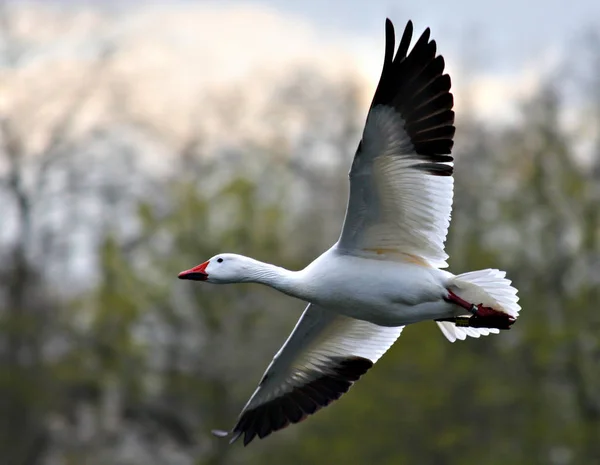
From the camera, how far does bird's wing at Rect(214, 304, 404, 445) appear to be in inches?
431

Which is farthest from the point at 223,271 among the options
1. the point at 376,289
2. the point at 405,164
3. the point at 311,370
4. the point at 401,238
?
the point at 405,164

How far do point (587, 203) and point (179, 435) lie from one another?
13252 millimetres

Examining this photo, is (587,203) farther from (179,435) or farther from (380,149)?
(380,149)

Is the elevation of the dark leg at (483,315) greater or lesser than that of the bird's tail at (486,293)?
lesser

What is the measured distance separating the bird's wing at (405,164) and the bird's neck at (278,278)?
0.47 metres

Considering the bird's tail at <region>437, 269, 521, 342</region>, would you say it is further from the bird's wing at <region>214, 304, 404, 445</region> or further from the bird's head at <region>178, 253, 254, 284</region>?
the bird's head at <region>178, 253, 254, 284</region>

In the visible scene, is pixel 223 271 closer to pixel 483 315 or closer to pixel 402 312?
pixel 402 312

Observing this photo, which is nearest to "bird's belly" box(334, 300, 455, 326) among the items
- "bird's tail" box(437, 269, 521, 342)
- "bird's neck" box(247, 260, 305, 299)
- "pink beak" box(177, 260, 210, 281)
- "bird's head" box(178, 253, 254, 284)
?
"bird's tail" box(437, 269, 521, 342)

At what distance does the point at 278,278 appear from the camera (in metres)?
9.54

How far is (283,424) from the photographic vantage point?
11.1 m

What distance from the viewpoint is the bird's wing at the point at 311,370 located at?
1095 centimetres

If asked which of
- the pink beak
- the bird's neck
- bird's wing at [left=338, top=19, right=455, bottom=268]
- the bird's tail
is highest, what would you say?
bird's wing at [left=338, top=19, right=455, bottom=268]

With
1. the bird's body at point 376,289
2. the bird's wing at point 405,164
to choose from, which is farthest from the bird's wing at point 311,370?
the bird's wing at point 405,164

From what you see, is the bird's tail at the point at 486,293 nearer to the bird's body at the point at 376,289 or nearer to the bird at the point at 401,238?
the bird at the point at 401,238
